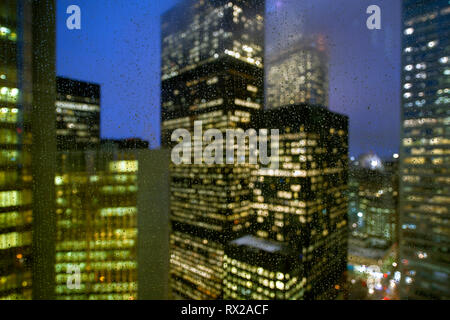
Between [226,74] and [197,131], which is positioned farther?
[197,131]

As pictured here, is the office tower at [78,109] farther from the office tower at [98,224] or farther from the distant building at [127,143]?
the distant building at [127,143]

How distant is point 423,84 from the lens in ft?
33.9

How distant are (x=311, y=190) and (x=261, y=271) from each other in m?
7.62

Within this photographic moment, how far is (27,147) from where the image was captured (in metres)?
4.29

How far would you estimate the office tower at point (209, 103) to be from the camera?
18781 mm

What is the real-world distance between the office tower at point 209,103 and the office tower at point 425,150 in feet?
32.9

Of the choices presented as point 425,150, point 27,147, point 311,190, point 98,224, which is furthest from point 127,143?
point 311,190

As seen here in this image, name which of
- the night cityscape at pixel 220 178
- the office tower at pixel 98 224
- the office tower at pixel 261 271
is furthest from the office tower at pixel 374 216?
the office tower at pixel 98 224

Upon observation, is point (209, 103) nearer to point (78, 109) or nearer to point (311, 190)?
point (78, 109)

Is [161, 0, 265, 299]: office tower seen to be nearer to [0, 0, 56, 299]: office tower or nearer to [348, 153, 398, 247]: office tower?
[348, 153, 398, 247]: office tower
